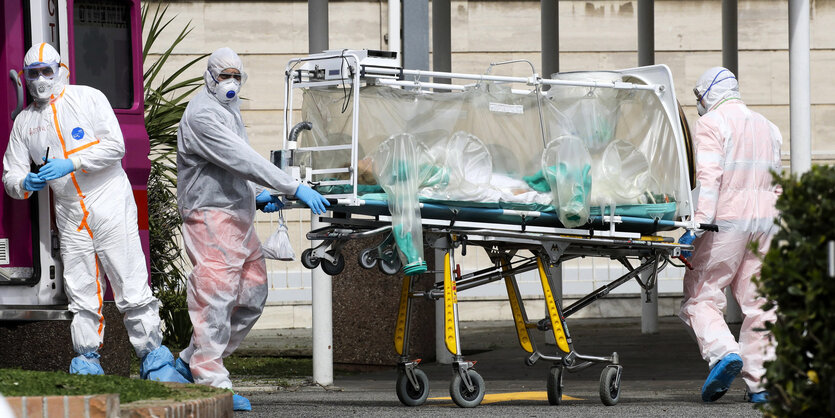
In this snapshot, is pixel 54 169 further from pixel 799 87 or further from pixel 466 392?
pixel 799 87

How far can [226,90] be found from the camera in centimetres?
644

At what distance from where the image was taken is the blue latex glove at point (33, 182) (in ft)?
20.5

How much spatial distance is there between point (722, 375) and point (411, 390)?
160 centimetres

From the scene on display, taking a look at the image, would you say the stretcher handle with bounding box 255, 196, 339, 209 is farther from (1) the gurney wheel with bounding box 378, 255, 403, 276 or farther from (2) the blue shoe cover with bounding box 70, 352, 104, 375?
(2) the blue shoe cover with bounding box 70, 352, 104, 375

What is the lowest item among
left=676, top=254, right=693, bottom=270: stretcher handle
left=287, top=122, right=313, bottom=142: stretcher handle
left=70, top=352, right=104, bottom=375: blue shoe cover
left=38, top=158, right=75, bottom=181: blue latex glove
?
left=70, top=352, right=104, bottom=375: blue shoe cover

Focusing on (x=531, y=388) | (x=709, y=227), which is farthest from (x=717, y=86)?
(x=531, y=388)

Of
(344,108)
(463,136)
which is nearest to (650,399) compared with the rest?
(463,136)

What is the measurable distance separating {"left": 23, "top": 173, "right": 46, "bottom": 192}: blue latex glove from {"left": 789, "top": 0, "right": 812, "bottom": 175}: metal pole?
13.9 feet

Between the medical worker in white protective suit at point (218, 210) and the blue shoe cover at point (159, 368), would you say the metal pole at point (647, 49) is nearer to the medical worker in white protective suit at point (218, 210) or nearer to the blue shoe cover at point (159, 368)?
the medical worker in white protective suit at point (218, 210)

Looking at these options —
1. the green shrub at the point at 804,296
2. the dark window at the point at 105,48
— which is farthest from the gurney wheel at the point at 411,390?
the green shrub at the point at 804,296

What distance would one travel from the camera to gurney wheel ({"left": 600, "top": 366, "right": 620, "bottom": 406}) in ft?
21.8

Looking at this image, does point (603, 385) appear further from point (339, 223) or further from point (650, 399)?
point (339, 223)

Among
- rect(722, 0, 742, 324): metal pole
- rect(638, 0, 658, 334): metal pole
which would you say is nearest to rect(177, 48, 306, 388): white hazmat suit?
rect(638, 0, 658, 334): metal pole

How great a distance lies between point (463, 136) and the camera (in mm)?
6473
